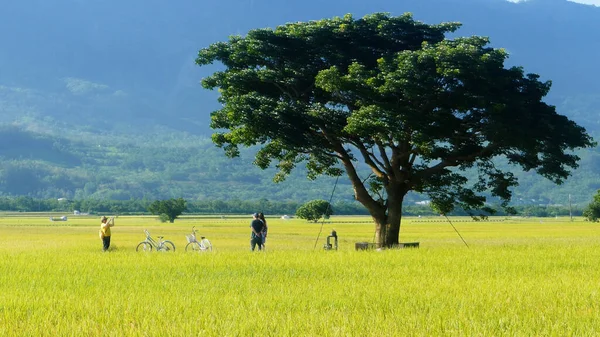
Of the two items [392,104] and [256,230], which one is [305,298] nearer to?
[392,104]

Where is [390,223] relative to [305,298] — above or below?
above

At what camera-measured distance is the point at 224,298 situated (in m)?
16.0

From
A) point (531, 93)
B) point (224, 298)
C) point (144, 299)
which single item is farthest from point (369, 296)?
point (531, 93)

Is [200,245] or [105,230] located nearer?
[105,230]

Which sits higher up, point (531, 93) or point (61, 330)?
point (531, 93)

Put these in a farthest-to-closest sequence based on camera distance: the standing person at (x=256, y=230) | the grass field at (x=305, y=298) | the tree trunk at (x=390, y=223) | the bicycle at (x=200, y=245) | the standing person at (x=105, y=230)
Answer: the tree trunk at (x=390, y=223) < the bicycle at (x=200, y=245) < the standing person at (x=105, y=230) < the standing person at (x=256, y=230) < the grass field at (x=305, y=298)

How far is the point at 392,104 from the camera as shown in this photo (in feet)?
116

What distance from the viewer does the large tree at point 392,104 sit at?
35250 mm

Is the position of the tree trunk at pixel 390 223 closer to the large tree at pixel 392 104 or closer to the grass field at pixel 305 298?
the large tree at pixel 392 104

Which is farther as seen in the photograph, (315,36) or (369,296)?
(315,36)

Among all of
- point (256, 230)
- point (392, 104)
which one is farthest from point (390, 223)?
point (392, 104)

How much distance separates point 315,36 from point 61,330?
94.5 ft

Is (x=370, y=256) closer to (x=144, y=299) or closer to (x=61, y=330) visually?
(x=144, y=299)

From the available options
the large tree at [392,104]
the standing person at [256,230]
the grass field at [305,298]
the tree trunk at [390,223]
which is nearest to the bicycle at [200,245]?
the standing person at [256,230]
